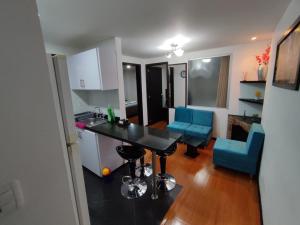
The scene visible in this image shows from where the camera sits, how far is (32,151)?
0.59 metres

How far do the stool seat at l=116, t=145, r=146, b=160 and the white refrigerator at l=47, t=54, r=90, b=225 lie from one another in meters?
1.01

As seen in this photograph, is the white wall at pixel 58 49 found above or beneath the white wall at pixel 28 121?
above

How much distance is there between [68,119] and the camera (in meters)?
0.87

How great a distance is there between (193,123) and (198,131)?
1.83 ft

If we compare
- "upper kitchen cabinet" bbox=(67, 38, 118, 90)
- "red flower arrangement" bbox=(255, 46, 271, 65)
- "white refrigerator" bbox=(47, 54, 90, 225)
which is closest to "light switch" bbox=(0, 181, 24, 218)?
"white refrigerator" bbox=(47, 54, 90, 225)

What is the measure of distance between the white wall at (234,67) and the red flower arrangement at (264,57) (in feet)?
0.29

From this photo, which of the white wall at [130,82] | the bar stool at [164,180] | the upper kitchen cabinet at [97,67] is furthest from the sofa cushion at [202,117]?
the white wall at [130,82]

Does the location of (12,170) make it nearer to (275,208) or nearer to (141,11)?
(141,11)

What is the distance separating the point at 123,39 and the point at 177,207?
9.30 feet

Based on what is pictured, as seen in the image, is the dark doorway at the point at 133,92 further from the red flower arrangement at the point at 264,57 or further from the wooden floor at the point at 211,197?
the red flower arrangement at the point at 264,57

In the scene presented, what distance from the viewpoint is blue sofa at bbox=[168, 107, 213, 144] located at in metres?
3.49

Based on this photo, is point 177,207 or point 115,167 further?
point 115,167

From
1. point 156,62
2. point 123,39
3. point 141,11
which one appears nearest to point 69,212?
point 141,11

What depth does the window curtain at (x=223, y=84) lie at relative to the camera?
3541 mm
